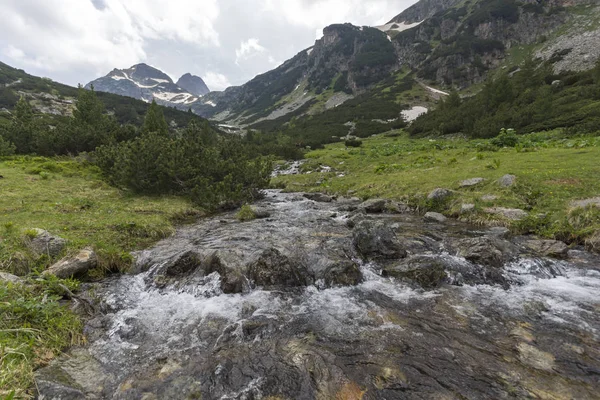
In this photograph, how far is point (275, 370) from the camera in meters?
6.27

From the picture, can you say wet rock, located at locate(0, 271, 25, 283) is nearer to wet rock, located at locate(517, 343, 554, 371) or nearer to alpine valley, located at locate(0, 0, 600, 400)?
alpine valley, located at locate(0, 0, 600, 400)

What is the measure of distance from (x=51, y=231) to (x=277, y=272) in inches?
420

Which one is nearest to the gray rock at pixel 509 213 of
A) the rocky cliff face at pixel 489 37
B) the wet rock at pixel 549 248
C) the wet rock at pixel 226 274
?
the wet rock at pixel 549 248

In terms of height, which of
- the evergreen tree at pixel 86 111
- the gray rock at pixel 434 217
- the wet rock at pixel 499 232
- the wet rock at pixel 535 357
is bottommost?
the wet rock at pixel 499 232

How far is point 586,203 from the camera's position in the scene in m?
13.8

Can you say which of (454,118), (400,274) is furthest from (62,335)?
(454,118)

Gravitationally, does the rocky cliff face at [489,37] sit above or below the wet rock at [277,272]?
above

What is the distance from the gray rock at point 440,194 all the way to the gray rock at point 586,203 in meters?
6.00

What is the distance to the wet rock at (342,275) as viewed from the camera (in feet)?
33.9

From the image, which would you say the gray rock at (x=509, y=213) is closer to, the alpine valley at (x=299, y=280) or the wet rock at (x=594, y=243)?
the alpine valley at (x=299, y=280)

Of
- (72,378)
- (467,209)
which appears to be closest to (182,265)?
(72,378)

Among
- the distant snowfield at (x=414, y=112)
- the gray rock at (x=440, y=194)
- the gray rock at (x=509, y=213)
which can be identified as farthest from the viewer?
the distant snowfield at (x=414, y=112)

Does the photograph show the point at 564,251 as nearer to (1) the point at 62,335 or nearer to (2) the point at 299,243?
(2) the point at 299,243

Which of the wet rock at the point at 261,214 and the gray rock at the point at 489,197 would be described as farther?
the wet rock at the point at 261,214
